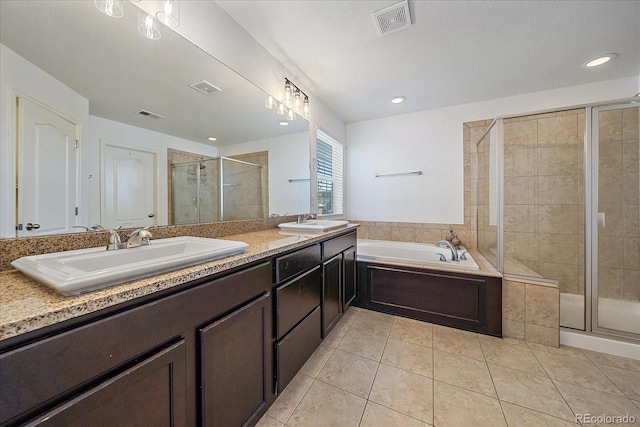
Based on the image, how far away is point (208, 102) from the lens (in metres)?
1.51

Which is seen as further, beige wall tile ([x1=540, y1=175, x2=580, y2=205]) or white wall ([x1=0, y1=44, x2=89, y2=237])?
beige wall tile ([x1=540, y1=175, x2=580, y2=205])

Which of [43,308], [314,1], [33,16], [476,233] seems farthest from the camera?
[476,233]

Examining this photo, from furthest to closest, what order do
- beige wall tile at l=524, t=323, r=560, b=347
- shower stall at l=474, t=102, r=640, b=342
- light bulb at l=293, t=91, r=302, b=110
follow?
light bulb at l=293, t=91, r=302, b=110, shower stall at l=474, t=102, r=640, b=342, beige wall tile at l=524, t=323, r=560, b=347

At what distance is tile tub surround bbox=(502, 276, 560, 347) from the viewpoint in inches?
71.0

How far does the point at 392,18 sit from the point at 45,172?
6.54 feet

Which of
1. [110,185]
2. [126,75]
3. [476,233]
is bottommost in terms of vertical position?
[476,233]

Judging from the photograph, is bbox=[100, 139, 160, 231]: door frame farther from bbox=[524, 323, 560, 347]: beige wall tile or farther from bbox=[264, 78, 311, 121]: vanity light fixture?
bbox=[524, 323, 560, 347]: beige wall tile

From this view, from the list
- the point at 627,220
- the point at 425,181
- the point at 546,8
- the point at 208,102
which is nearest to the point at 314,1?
the point at 208,102

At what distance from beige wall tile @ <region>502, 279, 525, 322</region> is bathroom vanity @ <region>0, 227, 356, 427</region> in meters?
1.70

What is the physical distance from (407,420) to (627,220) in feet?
8.64

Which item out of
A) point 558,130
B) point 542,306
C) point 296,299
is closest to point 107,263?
point 296,299

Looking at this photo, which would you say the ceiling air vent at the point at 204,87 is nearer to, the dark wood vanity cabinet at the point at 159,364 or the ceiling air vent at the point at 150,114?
the ceiling air vent at the point at 150,114

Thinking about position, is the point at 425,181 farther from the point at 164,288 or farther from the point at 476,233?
the point at 164,288

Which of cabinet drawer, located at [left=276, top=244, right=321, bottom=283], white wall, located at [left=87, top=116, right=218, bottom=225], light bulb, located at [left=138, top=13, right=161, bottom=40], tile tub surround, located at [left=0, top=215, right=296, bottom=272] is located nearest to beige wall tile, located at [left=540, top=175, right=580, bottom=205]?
cabinet drawer, located at [left=276, top=244, right=321, bottom=283]
